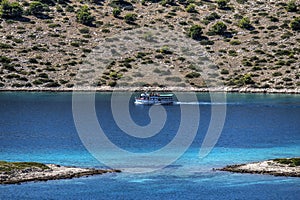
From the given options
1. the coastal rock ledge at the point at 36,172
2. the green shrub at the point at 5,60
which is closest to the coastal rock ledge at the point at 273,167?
the coastal rock ledge at the point at 36,172

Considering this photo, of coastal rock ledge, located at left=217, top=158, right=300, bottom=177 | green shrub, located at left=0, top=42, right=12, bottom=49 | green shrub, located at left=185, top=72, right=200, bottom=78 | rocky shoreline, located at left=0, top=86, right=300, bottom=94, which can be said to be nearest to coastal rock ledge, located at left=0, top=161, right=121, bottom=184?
coastal rock ledge, located at left=217, top=158, right=300, bottom=177

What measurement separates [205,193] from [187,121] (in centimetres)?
5637

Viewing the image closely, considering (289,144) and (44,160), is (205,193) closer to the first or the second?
(44,160)

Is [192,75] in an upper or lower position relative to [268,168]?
upper

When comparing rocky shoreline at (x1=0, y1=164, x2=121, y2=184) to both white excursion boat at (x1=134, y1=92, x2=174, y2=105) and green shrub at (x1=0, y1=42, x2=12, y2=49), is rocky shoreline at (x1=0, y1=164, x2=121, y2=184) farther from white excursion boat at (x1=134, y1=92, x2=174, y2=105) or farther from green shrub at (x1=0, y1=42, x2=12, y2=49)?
green shrub at (x1=0, y1=42, x2=12, y2=49)

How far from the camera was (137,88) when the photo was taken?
7062 inches

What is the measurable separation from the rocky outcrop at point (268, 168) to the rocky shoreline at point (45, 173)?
41.8ft

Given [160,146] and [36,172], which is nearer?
[36,172]

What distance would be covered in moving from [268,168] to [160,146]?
70.3 feet

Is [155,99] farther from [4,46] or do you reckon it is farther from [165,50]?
[4,46]

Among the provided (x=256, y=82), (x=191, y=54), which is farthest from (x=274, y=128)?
(x=191, y=54)

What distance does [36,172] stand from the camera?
74562mm

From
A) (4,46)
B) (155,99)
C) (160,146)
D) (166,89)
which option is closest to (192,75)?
(166,89)

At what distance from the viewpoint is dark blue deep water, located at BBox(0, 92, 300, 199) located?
6981cm
